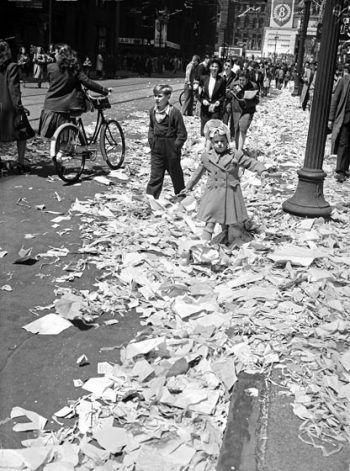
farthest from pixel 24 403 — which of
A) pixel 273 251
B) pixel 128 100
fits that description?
pixel 128 100

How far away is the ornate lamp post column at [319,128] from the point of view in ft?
23.4

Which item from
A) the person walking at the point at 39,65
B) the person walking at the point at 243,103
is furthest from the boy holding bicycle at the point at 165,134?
the person walking at the point at 39,65

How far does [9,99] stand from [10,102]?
0.05 m

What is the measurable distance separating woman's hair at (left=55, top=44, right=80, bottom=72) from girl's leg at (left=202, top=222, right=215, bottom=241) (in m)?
4.13

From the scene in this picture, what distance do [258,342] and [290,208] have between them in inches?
143

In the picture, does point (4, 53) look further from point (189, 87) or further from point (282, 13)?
point (282, 13)

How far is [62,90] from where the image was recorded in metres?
9.34

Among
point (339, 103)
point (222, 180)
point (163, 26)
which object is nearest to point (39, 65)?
point (339, 103)

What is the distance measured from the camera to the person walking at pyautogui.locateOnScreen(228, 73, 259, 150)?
1256cm

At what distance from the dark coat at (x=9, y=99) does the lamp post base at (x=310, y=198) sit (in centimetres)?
438

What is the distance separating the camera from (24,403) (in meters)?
3.75

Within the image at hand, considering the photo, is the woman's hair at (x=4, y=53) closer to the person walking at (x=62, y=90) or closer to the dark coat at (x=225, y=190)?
the person walking at (x=62, y=90)

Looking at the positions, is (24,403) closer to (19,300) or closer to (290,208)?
(19,300)

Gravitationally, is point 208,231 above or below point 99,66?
above
